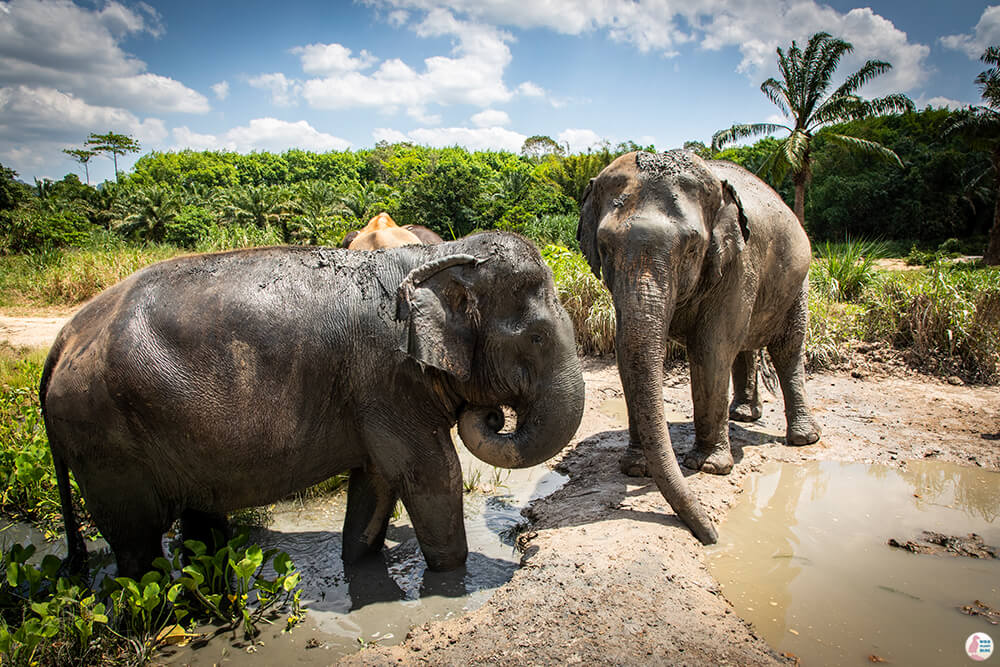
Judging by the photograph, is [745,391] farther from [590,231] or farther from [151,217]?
[151,217]

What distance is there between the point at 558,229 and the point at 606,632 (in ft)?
82.8

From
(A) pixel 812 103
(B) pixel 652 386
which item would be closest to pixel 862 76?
(A) pixel 812 103

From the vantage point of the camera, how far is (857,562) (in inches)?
169

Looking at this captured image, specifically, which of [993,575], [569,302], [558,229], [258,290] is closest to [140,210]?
[558,229]

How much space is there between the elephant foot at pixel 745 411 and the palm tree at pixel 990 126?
23.0m

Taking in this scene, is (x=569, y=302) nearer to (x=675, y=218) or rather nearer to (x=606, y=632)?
(x=675, y=218)

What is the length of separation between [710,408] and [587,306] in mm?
5060

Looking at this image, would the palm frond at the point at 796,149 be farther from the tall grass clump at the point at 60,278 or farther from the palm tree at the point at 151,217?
the palm tree at the point at 151,217

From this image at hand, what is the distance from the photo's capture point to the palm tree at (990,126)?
24203 millimetres

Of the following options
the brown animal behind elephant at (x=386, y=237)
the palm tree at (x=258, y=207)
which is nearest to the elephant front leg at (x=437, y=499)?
the brown animal behind elephant at (x=386, y=237)

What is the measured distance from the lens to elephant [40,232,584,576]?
3.33 m

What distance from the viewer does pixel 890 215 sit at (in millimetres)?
33688

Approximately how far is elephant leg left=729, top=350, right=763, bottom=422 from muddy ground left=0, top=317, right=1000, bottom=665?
139 millimetres

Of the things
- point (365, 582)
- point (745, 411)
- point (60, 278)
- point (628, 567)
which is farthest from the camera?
point (60, 278)
